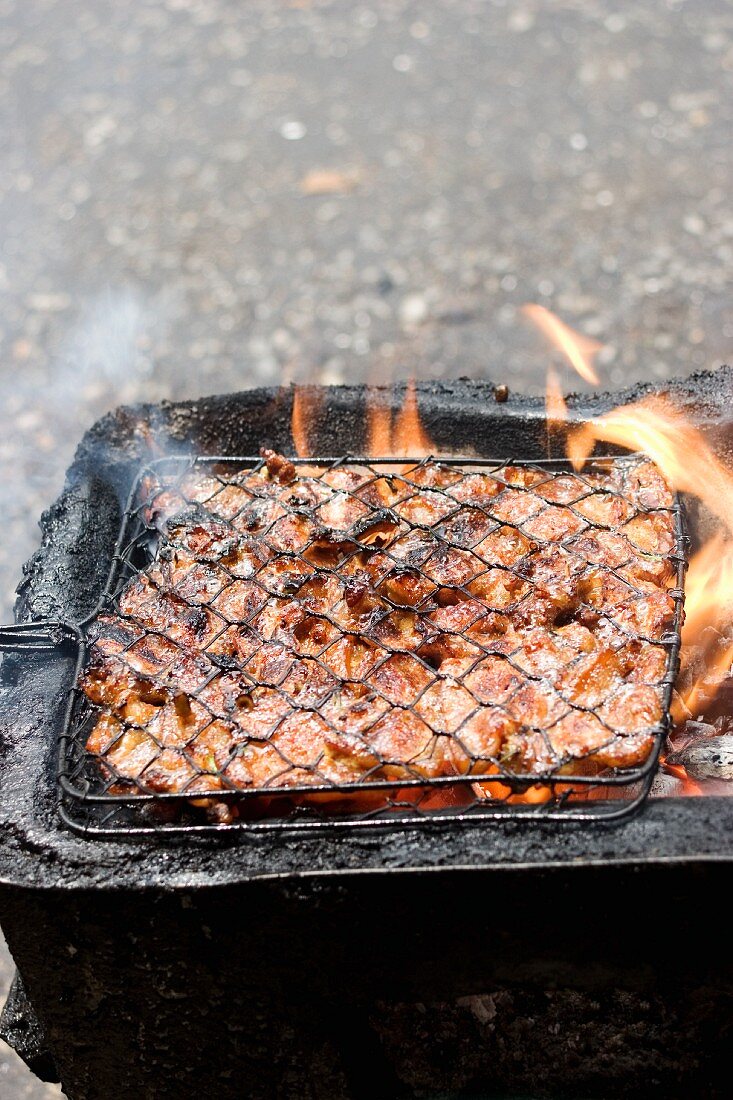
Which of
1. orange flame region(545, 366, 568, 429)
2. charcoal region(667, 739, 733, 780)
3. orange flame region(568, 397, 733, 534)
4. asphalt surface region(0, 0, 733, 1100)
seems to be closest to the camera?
charcoal region(667, 739, 733, 780)

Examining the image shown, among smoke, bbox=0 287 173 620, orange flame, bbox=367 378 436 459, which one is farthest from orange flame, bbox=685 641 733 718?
smoke, bbox=0 287 173 620

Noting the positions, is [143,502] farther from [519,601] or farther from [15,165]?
[15,165]

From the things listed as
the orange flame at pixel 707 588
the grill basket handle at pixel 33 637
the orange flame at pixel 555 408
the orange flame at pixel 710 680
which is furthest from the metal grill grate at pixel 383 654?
the orange flame at pixel 710 680

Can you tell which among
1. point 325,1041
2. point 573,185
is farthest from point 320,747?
point 573,185

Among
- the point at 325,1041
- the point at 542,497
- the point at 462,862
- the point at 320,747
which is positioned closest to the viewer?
the point at 462,862

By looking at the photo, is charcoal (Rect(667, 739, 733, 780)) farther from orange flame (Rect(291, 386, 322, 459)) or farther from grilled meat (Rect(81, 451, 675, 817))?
orange flame (Rect(291, 386, 322, 459))

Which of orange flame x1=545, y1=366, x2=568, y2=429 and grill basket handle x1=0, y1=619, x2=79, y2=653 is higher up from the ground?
grill basket handle x1=0, y1=619, x2=79, y2=653

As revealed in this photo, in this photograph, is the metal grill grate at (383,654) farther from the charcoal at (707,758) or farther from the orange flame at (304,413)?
the orange flame at (304,413)

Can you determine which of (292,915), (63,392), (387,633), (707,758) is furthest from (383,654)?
(63,392)
